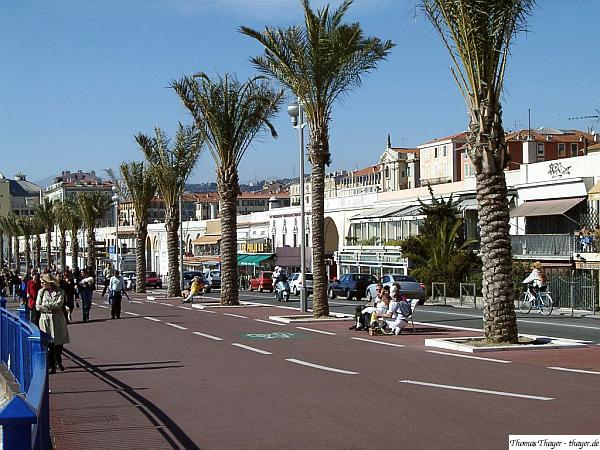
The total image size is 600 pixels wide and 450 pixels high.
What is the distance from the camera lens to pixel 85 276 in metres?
34.6

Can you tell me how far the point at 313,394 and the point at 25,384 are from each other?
12.5 feet

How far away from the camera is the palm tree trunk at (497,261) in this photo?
65.2 feet

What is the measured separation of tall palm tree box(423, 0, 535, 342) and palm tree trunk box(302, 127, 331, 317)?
416 inches

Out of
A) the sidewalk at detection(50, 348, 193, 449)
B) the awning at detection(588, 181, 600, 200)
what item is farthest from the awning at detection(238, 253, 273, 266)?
the sidewalk at detection(50, 348, 193, 449)

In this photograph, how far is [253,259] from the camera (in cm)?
8138

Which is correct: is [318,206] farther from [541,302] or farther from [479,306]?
[479,306]

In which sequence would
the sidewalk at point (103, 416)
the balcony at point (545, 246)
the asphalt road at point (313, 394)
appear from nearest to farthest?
the sidewalk at point (103, 416) → the asphalt road at point (313, 394) → the balcony at point (545, 246)

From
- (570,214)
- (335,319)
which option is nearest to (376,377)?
(335,319)

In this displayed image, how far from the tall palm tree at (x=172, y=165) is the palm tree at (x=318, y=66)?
2193 centimetres

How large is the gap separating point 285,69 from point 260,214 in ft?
232

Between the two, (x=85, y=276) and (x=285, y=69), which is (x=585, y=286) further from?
(x=85, y=276)

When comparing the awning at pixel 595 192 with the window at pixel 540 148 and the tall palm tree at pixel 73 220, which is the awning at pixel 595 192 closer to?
the window at pixel 540 148

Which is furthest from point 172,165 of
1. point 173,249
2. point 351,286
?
point 351,286

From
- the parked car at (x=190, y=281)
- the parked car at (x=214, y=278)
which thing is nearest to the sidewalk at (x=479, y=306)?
the parked car at (x=190, y=281)
